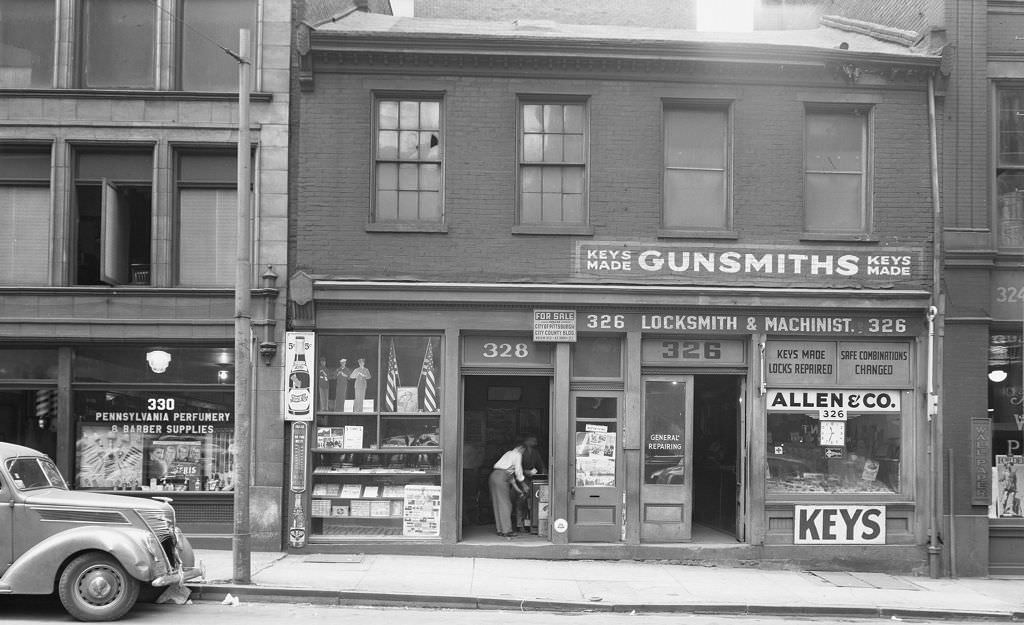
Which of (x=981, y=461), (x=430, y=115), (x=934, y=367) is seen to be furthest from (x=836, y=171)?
(x=430, y=115)

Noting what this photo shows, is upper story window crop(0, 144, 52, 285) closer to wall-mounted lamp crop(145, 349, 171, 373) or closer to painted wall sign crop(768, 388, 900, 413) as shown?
wall-mounted lamp crop(145, 349, 171, 373)

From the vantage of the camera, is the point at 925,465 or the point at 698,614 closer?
the point at 698,614

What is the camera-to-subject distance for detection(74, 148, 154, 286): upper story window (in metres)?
15.2

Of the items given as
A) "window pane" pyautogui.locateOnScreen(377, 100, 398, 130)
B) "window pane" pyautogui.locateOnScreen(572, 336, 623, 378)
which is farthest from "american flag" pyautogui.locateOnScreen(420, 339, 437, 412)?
"window pane" pyautogui.locateOnScreen(377, 100, 398, 130)

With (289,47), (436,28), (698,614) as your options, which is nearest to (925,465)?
(698,614)

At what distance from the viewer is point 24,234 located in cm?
1529

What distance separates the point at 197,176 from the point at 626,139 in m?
7.00

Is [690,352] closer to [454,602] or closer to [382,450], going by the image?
[382,450]

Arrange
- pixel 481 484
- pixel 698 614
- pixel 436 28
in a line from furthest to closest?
pixel 481 484
pixel 436 28
pixel 698 614

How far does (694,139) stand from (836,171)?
2409 millimetres

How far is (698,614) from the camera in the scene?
11898 millimetres

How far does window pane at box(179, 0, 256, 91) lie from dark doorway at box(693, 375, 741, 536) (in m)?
9.45

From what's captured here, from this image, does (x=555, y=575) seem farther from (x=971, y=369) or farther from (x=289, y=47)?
(x=289, y=47)

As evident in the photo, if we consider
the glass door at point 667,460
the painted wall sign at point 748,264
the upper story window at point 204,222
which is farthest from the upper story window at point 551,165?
the upper story window at point 204,222
